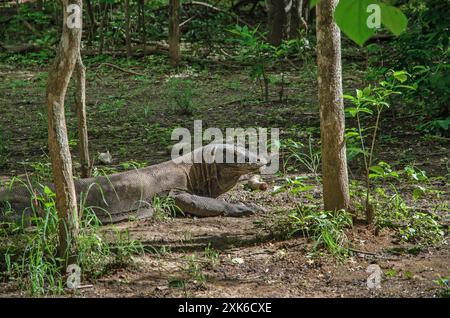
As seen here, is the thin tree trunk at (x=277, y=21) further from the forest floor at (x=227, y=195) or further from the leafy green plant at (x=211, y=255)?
the leafy green plant at (x=211, y=255)

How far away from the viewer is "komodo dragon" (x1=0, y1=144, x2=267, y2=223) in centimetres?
545

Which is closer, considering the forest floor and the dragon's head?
the forest floor

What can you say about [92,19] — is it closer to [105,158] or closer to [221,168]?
[105,158]

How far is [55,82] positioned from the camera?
399 centimetres

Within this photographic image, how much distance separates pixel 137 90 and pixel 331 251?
7172 millimetres

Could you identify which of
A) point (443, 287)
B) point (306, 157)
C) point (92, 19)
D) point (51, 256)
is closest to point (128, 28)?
point (92, 19)

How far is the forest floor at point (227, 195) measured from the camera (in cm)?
404

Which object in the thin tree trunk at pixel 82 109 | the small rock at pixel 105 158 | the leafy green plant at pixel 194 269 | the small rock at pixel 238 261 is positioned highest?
the thin tree trunk at pixel 82 109

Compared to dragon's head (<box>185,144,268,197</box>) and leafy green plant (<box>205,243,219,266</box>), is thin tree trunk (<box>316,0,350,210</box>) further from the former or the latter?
dragon's head (<box>185,144,268,197</box>)

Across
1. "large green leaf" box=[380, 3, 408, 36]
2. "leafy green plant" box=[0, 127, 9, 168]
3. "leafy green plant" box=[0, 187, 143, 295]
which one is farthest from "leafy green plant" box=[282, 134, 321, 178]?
"large green leaf" box=[380, 3, 408, 36]

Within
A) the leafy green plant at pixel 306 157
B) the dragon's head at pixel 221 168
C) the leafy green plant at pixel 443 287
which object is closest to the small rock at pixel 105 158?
the dragon's head at pixel 221 168

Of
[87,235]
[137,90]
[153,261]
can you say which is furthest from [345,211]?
[137,90]

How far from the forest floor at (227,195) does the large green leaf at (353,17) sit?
2619mm

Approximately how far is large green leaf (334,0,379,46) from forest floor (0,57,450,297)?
262 cm
